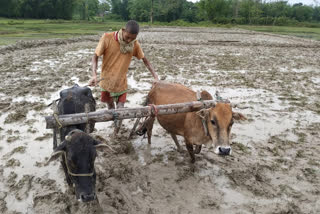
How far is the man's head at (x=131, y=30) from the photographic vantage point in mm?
3602

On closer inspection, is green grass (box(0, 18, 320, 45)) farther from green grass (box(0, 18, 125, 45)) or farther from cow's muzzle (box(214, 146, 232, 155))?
cow's muzzle (box(214, 146, 232, 155))

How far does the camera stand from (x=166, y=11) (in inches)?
2383

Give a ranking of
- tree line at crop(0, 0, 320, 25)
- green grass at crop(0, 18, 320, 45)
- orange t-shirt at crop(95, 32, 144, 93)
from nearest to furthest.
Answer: orange t-shirt at crop(95, 32, 144, 93), green grass at crop(0, 18, 320, 45), tree line at crop(0, 0, 320, 25)

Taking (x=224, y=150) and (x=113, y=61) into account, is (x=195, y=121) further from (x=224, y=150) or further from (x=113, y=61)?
(x=113, y=61)

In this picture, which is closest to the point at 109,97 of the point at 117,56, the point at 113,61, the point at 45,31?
the point at 113,61

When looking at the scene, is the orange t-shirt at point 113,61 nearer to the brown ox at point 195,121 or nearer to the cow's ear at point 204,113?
the brown ox at point 195,121

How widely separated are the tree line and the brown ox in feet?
175

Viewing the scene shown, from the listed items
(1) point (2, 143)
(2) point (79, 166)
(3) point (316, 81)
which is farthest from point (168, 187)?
(3) point (316, 81)

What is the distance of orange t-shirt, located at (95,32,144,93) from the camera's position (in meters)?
3.93

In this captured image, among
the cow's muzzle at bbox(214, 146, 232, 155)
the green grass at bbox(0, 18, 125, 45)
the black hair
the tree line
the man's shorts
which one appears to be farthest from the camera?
the tree line

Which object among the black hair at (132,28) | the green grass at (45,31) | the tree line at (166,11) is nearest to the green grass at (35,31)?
the green grass at (45,31)

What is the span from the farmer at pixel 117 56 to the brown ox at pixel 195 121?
400mm

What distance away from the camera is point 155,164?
4238 mm

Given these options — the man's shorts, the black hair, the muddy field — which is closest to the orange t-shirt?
the man's shorts
